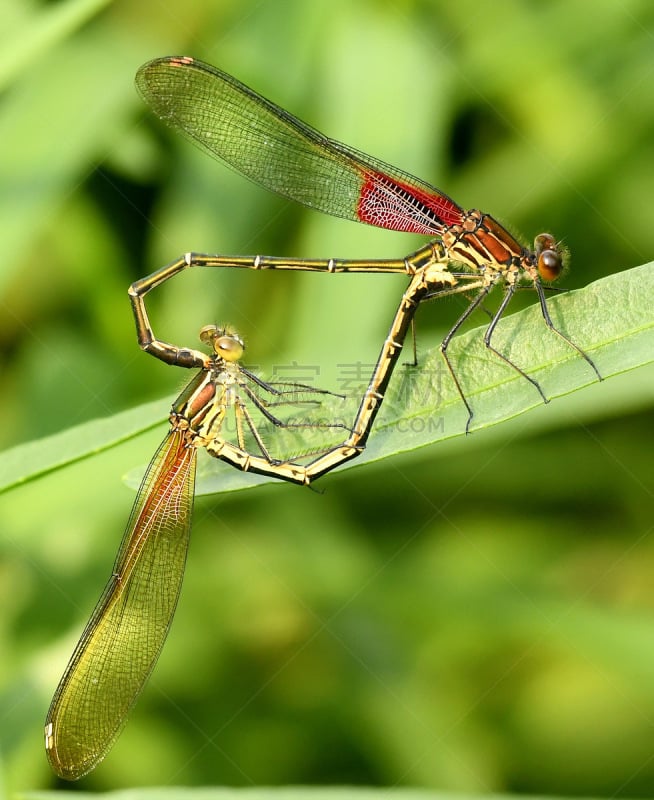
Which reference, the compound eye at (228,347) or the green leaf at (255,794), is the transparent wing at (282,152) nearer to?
the compound eye at (228,347)

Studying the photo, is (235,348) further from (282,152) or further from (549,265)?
(549,265)

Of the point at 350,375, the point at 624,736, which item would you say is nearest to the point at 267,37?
the point at 350,375

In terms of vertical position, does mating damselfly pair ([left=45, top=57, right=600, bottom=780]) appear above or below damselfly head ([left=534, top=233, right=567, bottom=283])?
below

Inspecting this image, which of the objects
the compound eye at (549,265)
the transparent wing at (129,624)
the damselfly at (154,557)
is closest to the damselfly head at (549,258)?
the compound eye at (549,265)

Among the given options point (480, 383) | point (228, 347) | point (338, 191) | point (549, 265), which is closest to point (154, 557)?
point (228, 347)

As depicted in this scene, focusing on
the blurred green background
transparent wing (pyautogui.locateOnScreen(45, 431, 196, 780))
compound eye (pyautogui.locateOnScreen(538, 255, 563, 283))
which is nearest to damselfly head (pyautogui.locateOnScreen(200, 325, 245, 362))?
the blurred green background

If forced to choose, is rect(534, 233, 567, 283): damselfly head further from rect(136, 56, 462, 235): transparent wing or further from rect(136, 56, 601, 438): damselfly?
rect(136, 56, 462, 235): transparent wing

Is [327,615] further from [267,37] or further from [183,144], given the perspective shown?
[267,37]
